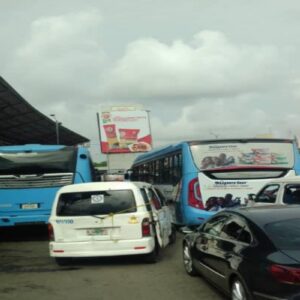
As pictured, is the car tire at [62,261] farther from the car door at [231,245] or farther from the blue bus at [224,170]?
the blue bus at [224,170]

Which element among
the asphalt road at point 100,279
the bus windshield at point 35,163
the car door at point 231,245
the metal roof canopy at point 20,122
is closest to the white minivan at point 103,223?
the asphalt road at point 100,279

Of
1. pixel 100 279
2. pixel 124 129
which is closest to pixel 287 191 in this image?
pixel 100 279

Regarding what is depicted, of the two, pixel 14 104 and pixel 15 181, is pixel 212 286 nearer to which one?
pixel 15 181

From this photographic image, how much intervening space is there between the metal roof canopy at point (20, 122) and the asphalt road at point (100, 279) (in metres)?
18.7

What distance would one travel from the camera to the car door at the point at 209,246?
7.82m

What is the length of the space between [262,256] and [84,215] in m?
5.17

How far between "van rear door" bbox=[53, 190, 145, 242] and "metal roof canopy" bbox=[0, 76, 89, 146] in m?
18.7

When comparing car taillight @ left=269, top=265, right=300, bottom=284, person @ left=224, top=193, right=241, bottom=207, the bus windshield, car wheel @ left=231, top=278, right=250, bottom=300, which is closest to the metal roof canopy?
the bus windshield

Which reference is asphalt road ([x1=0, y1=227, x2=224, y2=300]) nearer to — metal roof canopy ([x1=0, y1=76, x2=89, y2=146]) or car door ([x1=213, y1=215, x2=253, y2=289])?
car door ([x1=213, y1=215, x2=253, y2=289])

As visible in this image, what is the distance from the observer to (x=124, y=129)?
56.5 meters

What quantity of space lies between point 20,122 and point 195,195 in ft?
114

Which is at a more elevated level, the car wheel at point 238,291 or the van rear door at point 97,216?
the van rear door at point 97,216

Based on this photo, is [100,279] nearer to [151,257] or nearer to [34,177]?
[151,257]

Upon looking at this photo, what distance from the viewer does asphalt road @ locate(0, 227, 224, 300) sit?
8.18 meters
